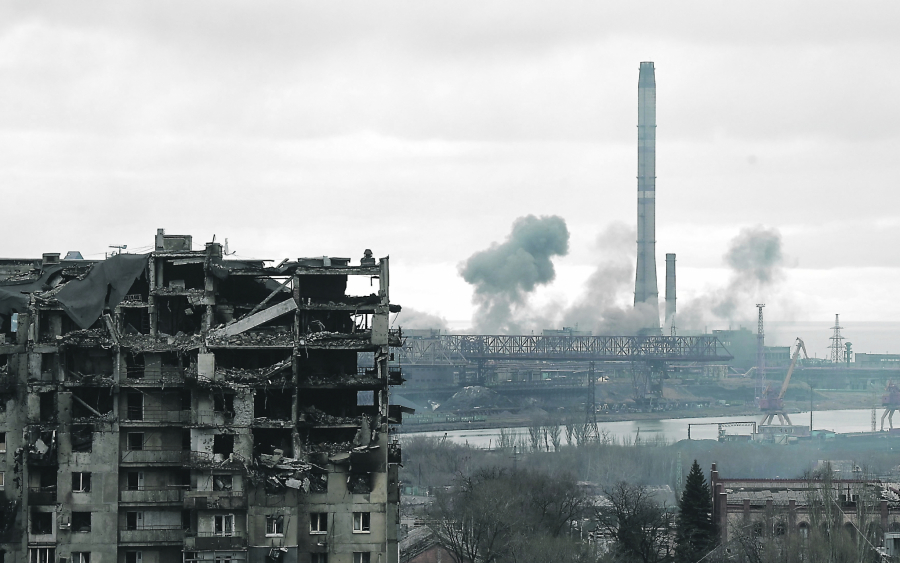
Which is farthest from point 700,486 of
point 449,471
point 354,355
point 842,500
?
point 449,471

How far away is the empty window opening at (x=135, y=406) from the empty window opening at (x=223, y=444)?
2489 millimetres

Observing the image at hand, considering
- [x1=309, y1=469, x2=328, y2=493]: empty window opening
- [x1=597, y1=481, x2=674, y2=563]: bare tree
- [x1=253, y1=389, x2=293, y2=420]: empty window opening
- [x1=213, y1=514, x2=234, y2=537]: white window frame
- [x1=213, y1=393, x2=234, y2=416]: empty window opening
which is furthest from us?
[x1=597, y1=481, x2=674, y2=563]: bare tree

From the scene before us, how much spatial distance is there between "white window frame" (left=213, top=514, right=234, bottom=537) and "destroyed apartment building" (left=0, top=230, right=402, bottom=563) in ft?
0.12

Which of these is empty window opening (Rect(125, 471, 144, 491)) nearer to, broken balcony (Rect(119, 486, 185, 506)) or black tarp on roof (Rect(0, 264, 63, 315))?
broken balcony (Rect(119, 486, 185, 506))

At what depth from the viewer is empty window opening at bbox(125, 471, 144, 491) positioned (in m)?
40.9

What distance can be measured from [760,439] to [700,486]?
401 ft

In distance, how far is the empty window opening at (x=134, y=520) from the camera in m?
40.9

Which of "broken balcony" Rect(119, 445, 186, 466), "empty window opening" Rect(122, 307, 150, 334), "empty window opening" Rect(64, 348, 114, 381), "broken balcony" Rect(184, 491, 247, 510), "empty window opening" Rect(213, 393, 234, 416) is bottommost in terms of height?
"broken balcony" Rect(184, 491, 247, 510)

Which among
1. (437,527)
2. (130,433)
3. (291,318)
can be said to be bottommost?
(437,527)

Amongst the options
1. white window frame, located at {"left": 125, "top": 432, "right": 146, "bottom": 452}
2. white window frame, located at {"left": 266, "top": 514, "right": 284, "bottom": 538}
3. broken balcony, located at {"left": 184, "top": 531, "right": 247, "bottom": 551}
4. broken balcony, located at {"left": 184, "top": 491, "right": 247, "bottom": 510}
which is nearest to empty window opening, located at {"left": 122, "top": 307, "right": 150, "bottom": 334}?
white window frame, located at {"left": 125, "top": 432, "right": 146, "bottom": 452}

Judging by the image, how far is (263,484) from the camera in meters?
39.6

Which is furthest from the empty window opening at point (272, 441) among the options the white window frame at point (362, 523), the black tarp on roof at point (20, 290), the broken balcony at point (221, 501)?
the black tarp on roof at point (20, 290)

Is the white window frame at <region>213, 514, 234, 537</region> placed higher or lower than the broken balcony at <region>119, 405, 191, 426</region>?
lower

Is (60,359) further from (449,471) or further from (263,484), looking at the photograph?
(449,471)
